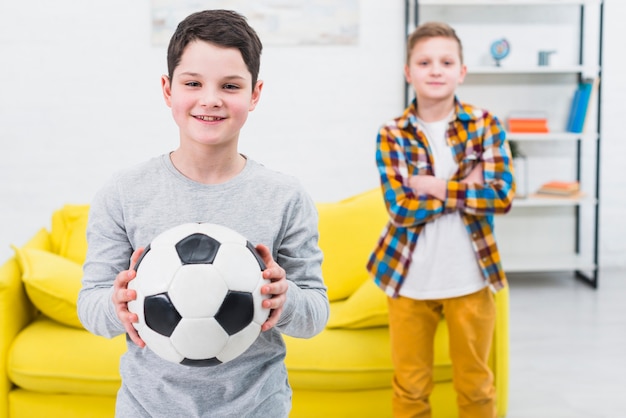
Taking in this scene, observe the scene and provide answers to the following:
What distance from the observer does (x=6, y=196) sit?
4.30 meters

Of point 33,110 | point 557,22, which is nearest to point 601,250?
point 557,22

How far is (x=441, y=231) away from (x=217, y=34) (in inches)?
47.2

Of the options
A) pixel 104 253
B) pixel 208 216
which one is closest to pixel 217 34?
pixel 208 216

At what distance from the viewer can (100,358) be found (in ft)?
7.88

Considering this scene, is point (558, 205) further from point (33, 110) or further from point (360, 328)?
point (33, 110)

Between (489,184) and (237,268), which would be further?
(489,184)

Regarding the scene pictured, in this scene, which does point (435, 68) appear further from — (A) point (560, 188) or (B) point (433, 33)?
(A) point (560, 188)

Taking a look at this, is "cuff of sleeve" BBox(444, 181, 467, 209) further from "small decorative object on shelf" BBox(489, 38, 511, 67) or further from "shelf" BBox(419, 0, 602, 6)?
"small decorative object on shelf" BBox(489, 38, 511, 67)

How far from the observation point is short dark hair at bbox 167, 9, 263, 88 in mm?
1193

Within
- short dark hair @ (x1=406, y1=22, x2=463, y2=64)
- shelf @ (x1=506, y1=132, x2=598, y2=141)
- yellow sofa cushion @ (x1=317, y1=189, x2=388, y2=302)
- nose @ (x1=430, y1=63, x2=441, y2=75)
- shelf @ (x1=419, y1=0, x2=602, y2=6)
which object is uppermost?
shelf @ (x1=419, y1=0, x2=602, y2=6)

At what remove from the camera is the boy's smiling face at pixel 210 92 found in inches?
46.7

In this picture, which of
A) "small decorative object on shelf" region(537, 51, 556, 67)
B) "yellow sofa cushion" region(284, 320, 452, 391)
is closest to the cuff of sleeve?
"yellow sofa cushion" region(284, 320, 452, 391)

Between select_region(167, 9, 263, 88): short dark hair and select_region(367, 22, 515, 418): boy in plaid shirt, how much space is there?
1048mm

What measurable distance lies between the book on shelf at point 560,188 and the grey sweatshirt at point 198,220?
142 inches
